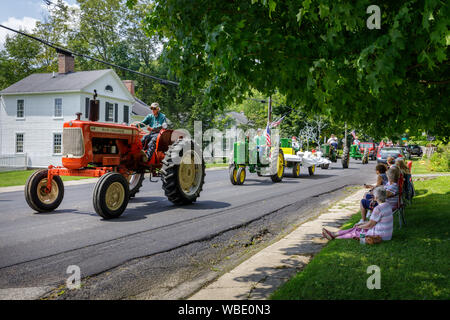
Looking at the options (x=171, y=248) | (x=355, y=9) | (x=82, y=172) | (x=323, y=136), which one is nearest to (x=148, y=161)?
(x=82, y=172)

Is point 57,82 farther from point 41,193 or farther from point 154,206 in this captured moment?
point 154,206

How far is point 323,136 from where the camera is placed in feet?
159

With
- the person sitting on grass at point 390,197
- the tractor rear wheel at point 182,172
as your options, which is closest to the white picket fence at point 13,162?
the tractor rear wheel at point 182,172

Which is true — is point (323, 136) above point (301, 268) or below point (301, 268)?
above

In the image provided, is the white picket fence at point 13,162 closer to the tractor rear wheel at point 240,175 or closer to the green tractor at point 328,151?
the tractor rear wheel at point 240,175

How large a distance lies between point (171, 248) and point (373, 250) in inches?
117

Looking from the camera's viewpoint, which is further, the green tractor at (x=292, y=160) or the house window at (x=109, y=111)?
the house window at (x=109, y=111)

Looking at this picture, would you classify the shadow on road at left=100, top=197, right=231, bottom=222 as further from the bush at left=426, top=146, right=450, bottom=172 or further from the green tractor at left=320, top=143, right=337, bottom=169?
the green tractor at left=320, top=143, right=337, bottom=169

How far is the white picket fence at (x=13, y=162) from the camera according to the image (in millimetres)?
28094

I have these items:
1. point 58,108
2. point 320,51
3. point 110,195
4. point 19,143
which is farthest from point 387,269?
point 19,143

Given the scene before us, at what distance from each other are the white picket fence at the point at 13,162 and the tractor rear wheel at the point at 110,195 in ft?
78.2

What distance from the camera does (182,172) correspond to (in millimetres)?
9750

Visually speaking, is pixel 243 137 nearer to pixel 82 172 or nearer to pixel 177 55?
pixel 82 172

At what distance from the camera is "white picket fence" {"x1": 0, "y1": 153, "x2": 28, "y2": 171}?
1106 inches
